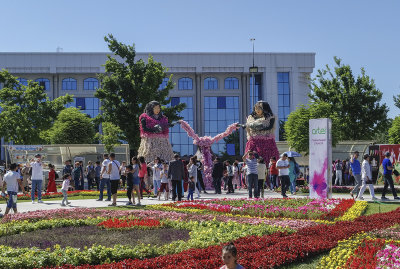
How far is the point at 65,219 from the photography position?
13.0 meters

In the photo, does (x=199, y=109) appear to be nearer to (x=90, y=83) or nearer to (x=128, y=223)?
(x=90, y=83)

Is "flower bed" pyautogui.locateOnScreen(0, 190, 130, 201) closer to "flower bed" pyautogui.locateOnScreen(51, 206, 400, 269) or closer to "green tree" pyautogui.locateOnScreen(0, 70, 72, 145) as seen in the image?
"flower bed" pyautogui.locateOnScreen(51, 206, 400, 269)

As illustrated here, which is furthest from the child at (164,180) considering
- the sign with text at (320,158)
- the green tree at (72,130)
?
the green tree at (72,130)

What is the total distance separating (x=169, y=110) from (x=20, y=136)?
11.0 meters

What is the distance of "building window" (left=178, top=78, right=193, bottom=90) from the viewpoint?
7167cm

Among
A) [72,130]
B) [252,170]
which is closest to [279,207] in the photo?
[252,170]

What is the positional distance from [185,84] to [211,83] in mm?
3635

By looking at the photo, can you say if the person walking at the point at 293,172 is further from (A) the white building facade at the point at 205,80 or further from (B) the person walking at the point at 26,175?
(A) the white building facade at the point at 205,80

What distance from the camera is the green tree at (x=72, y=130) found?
4881cm

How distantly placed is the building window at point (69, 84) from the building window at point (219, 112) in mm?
17935

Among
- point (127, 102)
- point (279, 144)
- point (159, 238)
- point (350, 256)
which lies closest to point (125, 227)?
point (159, 238)

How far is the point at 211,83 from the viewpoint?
72.2 meters

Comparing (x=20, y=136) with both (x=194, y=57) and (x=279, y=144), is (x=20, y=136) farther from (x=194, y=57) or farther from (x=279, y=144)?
(x=194, y=57)

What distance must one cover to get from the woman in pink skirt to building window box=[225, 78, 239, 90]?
4297 centimetres
